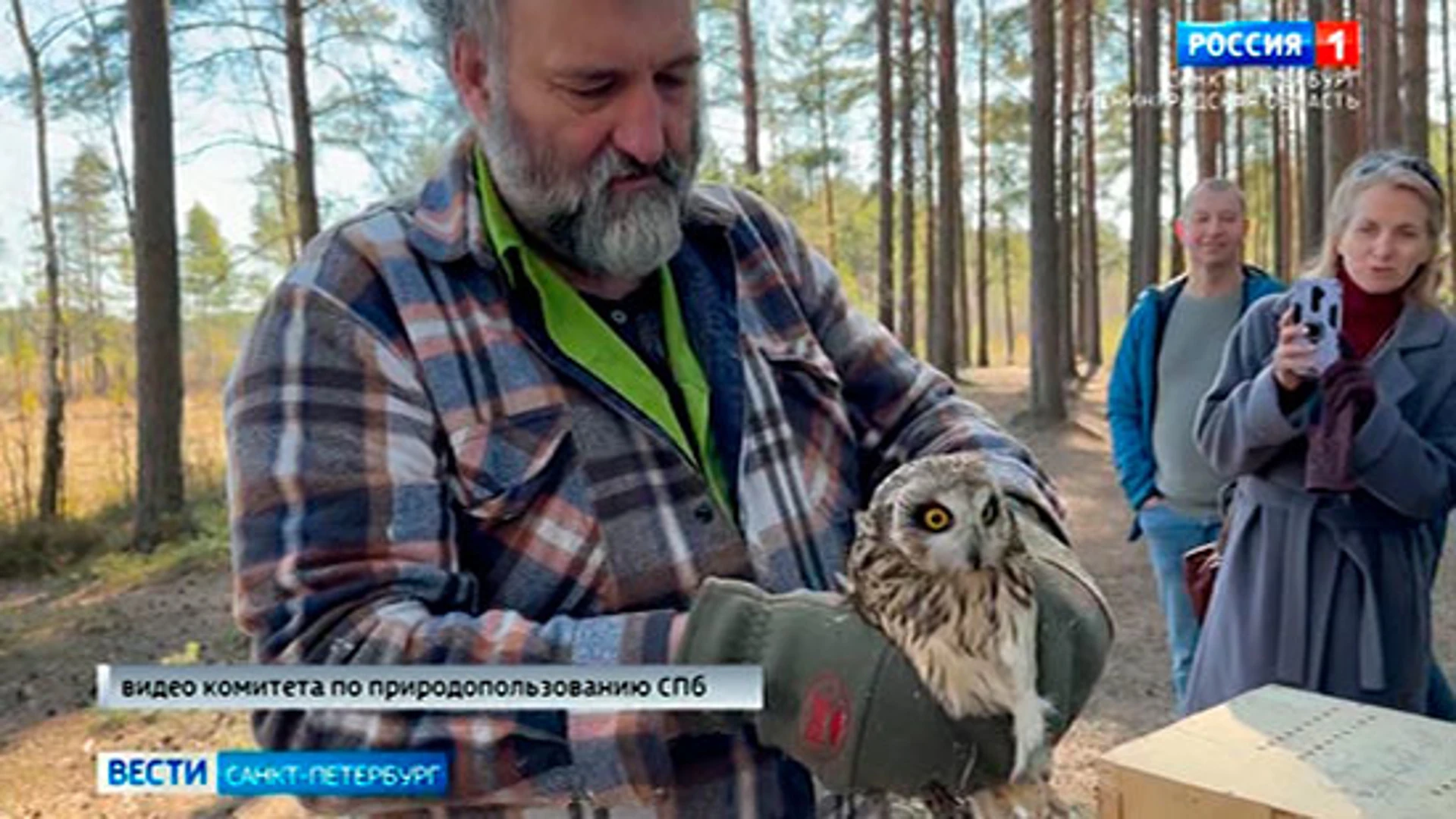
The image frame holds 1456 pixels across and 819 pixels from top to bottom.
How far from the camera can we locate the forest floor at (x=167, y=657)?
1.76 meters

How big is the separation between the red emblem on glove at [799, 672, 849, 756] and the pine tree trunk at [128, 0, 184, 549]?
4450 millimetres

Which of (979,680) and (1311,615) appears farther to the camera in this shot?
(1311,615)

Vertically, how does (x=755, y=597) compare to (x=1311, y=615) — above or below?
above

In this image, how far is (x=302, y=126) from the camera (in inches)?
177

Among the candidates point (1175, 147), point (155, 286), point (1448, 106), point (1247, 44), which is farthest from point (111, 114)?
point (1448, 106)

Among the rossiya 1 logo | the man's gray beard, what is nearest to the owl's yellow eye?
the man's gray beard

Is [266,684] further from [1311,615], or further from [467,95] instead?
[1311,615]

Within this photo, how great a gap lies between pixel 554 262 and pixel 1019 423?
23.5 ft

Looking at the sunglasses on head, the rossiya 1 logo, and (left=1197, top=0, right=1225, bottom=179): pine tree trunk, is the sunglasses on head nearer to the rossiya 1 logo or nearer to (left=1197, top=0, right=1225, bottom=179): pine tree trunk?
the rossiya 1 logo

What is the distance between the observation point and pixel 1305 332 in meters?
1.58

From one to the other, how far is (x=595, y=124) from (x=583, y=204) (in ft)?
0.19

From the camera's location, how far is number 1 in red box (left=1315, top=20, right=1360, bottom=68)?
13.8 ft

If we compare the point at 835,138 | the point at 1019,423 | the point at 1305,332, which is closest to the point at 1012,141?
the point at 835,138
